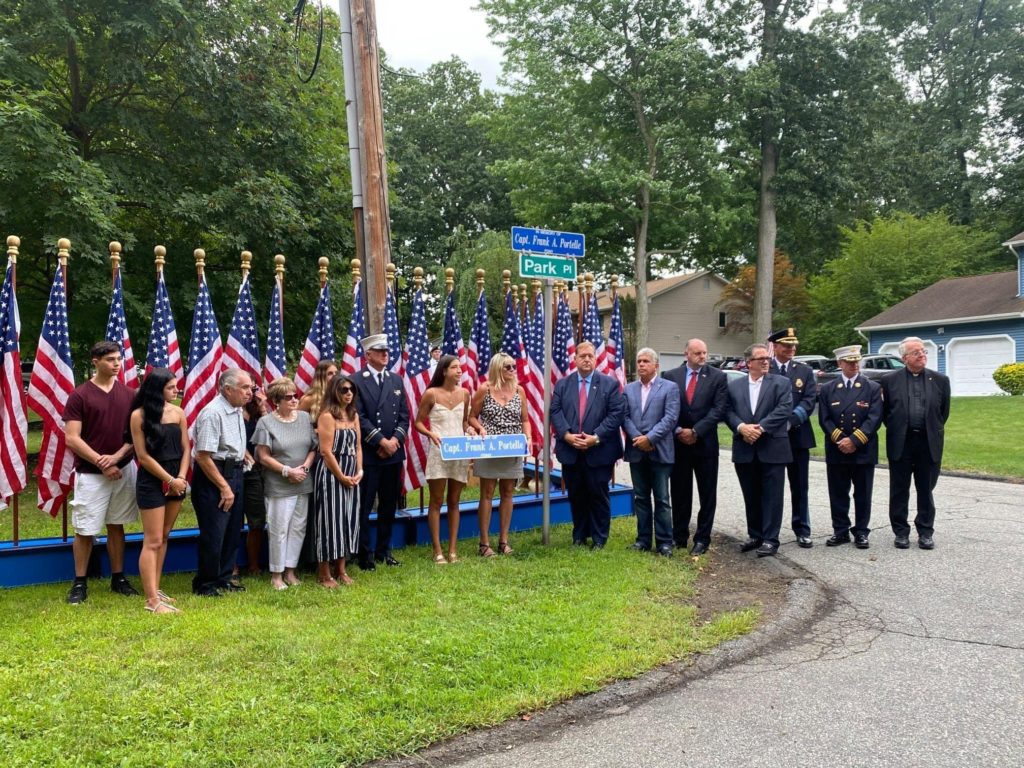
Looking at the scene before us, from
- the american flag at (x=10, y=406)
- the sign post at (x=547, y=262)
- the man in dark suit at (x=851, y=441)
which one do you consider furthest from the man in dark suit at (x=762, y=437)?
the american flag at (x=10, y=406)

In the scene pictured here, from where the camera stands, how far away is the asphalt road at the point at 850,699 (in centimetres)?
347

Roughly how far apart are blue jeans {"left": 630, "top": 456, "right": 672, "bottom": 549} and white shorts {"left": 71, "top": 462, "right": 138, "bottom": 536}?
433 centimetres

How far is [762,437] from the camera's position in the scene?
7.18 metres

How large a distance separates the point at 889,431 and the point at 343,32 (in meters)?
6.89

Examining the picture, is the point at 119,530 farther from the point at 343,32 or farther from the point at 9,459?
the point at 343,32

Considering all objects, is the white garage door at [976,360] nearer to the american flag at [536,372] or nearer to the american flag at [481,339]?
the american flag at [536,372]

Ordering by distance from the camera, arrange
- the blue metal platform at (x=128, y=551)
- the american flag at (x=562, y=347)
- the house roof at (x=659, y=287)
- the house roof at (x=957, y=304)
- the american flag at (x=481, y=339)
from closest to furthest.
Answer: the blue metal platform at (x=128, y=551) < the american flag at (x=481, y=339) < the american flag at (x=562, y=347) < the house roof at (x=957, y=304) < the house roof at (x=659, y=287)

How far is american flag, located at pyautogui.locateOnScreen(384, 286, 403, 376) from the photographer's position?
25.7 feet

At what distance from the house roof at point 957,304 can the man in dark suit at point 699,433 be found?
24.4 m

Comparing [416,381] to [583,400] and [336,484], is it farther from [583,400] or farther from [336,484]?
[336,484]

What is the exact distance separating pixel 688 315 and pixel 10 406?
46381mm

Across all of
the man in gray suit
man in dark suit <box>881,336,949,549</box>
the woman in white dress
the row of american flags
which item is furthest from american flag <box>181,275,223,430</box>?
man in dark suit <box>881,336,949,549</box>

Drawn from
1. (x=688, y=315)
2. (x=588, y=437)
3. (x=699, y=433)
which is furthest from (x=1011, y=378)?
(x=688, y=315)

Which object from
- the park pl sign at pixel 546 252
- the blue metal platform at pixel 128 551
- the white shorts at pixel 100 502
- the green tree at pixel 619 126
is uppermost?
the green tree at pixel 619 126
